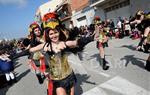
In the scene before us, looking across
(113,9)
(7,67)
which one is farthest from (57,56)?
(113,9)

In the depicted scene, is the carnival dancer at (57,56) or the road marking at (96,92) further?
the road marking at (96,92)

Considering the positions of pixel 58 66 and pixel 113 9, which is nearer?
pixel 58 66

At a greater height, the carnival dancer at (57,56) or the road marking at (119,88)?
the carnival dancer at (57,56)

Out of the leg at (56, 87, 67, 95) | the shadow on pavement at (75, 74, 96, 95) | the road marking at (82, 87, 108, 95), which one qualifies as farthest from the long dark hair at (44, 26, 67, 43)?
the shadow on pavement at (75, 74, 96, 95)

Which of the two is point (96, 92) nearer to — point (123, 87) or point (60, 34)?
point (123, 87)

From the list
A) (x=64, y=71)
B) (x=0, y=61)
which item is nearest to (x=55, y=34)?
(x=64, y=71)

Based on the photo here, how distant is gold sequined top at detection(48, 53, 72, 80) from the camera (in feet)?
12.3

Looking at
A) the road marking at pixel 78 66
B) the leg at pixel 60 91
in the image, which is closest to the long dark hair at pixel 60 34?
the leg at pixel 60 91

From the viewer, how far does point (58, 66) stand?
3781 mm

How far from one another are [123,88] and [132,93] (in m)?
0.45

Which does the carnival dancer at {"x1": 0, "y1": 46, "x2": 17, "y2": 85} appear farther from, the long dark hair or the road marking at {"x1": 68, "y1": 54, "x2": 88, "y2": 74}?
the long dark hair

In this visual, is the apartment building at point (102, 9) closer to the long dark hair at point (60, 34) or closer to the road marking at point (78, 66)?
the road marking at point (78, 66)

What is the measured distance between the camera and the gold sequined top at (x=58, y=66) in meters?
3.76

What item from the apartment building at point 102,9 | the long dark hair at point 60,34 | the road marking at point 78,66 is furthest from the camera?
the apartment building at point 102,9
